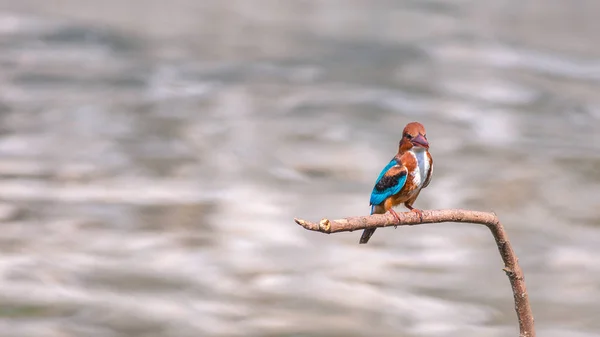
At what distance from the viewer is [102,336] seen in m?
3.77

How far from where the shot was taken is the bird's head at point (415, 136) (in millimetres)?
1420

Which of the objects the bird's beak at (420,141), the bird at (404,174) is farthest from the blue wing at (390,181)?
the bird's beak at (420,141)

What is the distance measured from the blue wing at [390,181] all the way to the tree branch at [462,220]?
0.07 m

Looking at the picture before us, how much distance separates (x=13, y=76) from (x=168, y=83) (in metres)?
1.13

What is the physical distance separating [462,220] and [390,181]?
0.68 ft

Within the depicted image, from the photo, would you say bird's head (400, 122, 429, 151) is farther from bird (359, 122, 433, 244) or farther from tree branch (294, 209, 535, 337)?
tree branch (294, 209, 535, 337)

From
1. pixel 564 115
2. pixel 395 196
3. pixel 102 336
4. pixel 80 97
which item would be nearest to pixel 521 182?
pixel 564 115

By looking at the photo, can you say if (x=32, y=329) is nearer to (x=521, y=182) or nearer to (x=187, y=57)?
(x=187, y=57)

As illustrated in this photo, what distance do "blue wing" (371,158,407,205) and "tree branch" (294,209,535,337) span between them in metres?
0.07

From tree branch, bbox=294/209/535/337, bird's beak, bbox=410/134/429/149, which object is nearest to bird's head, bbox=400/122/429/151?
bird's beak, bbox=410/134/429/149

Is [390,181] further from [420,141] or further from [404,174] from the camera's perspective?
[420,141]

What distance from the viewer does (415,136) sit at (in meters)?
1.45

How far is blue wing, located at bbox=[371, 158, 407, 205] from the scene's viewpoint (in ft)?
5.03

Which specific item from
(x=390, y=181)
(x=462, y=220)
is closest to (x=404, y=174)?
(x=390, y=181)
